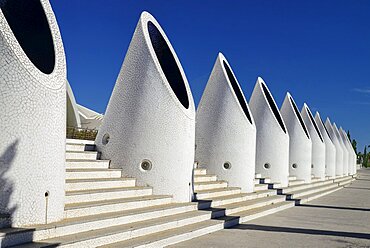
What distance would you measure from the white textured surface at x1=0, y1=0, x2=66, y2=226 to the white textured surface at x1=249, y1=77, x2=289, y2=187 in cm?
1098

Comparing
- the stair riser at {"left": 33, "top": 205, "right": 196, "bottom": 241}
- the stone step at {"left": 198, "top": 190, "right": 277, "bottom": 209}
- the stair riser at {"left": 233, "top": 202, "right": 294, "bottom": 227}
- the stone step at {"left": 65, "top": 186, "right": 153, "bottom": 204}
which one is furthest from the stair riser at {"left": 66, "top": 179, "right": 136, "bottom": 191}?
the stair riser at {"left": 233, "top": 202, "right": 294, "bottom": 227}

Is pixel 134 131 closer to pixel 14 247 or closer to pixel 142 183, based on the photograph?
pixel 142 183

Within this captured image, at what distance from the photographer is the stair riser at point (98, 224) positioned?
5.32 meters

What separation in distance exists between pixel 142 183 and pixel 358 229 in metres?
4.49

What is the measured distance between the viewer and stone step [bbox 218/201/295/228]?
9139mm

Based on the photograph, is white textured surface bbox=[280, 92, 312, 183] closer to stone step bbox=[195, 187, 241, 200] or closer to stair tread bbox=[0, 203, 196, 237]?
stone step bbox=[195, 187, 241, 200]

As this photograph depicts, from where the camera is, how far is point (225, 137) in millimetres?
12203

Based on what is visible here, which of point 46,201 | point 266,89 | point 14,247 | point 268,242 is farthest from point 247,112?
point 14,247

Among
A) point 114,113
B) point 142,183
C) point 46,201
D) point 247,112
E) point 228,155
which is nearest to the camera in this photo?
point 46,201

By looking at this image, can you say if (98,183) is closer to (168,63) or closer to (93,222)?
(93,222)

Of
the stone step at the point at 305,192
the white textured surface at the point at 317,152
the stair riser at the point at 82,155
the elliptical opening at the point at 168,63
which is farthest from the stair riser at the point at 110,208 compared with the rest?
the white textured surface at the point at 317,152

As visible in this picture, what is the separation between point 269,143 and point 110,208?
998 centimetres

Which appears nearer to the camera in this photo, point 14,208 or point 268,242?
point 14,208

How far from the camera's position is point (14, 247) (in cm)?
483
